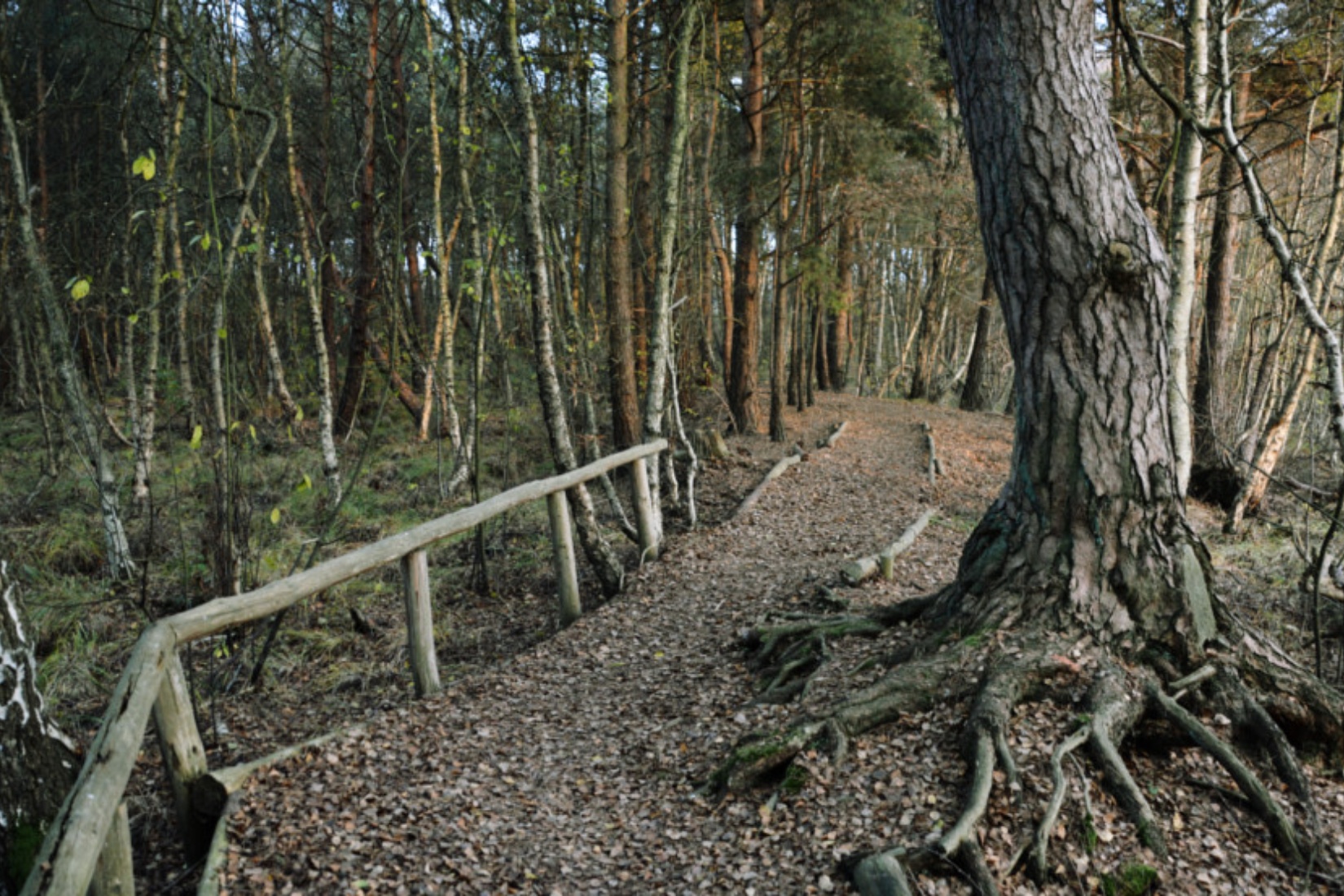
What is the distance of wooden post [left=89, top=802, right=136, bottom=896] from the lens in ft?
8.78

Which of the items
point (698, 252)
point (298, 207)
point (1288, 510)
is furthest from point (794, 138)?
point (1288, 510)

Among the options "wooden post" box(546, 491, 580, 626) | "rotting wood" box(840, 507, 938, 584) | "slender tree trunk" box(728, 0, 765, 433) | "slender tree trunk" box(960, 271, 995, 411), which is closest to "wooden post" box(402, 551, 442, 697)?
"wooden post" box(546, 491, 580, 626)

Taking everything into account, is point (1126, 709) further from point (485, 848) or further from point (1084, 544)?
point (485, 848)

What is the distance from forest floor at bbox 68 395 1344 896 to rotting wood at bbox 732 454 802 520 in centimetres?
245

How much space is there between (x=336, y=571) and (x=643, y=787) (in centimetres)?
192

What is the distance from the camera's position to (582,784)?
4004mm

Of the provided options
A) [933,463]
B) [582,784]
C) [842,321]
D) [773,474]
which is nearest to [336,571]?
[582,784]

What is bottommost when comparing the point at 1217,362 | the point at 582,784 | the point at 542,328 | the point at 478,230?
the point at 582,784

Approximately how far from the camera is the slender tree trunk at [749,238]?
12.2 meters

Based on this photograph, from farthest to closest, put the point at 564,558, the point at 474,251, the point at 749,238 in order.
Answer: the point at 749,238 → the point at 474,251 → the point at 564,558

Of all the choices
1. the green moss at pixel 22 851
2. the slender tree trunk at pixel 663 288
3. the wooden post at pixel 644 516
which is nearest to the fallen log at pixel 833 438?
the slender tree trunk at pixel 663 288

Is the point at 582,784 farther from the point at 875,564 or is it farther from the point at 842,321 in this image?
the point at 842,321

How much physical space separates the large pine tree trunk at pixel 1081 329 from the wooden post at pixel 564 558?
130 inches

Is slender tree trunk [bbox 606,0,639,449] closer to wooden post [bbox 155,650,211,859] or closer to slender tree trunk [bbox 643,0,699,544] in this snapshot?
slender tree trunk [bbox 643,0,699,544]
